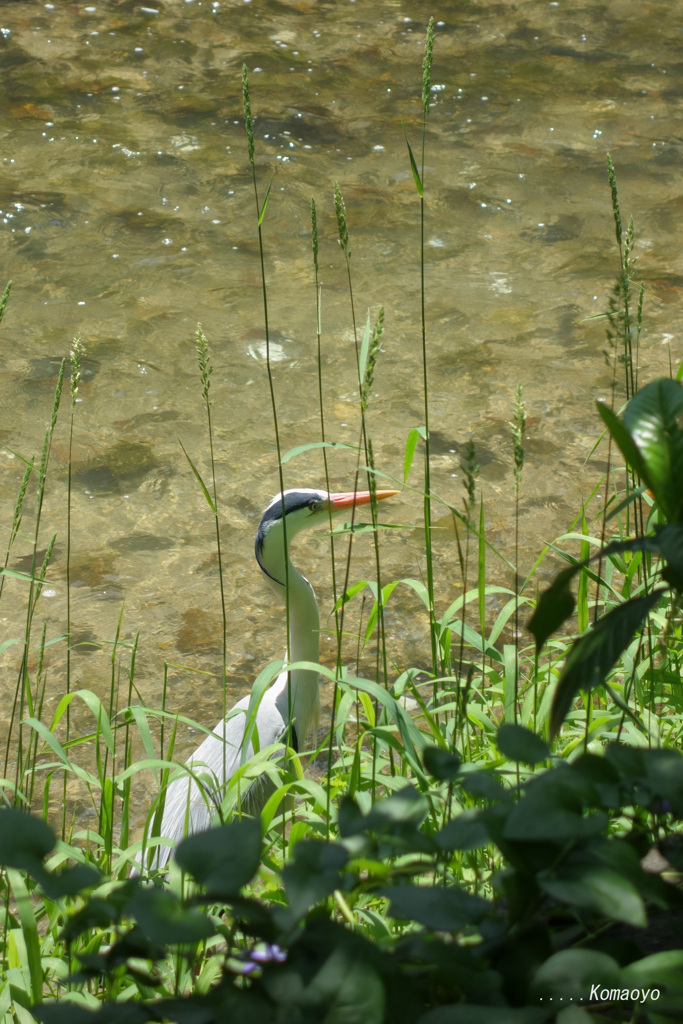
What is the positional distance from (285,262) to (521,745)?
381 centimetres

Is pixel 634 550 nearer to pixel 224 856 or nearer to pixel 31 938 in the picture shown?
pixel 224 856

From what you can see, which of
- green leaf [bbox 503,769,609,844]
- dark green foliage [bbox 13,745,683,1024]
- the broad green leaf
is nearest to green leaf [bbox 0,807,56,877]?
dark green foliage [bbox 13,745,683,1024]

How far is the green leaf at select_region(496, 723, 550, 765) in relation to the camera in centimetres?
61

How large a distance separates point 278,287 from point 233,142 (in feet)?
4.37

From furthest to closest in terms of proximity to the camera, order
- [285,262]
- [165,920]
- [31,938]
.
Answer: [285,262]
[31,938]
[165,920]

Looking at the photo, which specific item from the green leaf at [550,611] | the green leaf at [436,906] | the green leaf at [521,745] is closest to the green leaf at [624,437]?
the green leaf at [550,611]

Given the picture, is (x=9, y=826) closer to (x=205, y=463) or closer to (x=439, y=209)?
(x=205, y=463)

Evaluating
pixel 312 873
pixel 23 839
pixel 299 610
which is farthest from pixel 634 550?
pixel 299 610

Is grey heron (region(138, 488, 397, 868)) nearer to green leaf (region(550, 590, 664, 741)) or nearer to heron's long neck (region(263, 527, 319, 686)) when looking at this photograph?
heron's long neck (region(263, 527, 319, 686))

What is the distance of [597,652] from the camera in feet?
2.11

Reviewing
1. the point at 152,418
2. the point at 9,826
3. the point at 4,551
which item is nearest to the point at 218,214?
the point at 152,418

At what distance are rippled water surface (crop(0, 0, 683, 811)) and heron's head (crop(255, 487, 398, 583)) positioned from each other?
54 centimetres

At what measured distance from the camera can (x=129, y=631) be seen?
271cm

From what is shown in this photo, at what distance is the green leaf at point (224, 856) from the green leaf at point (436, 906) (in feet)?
0.24
